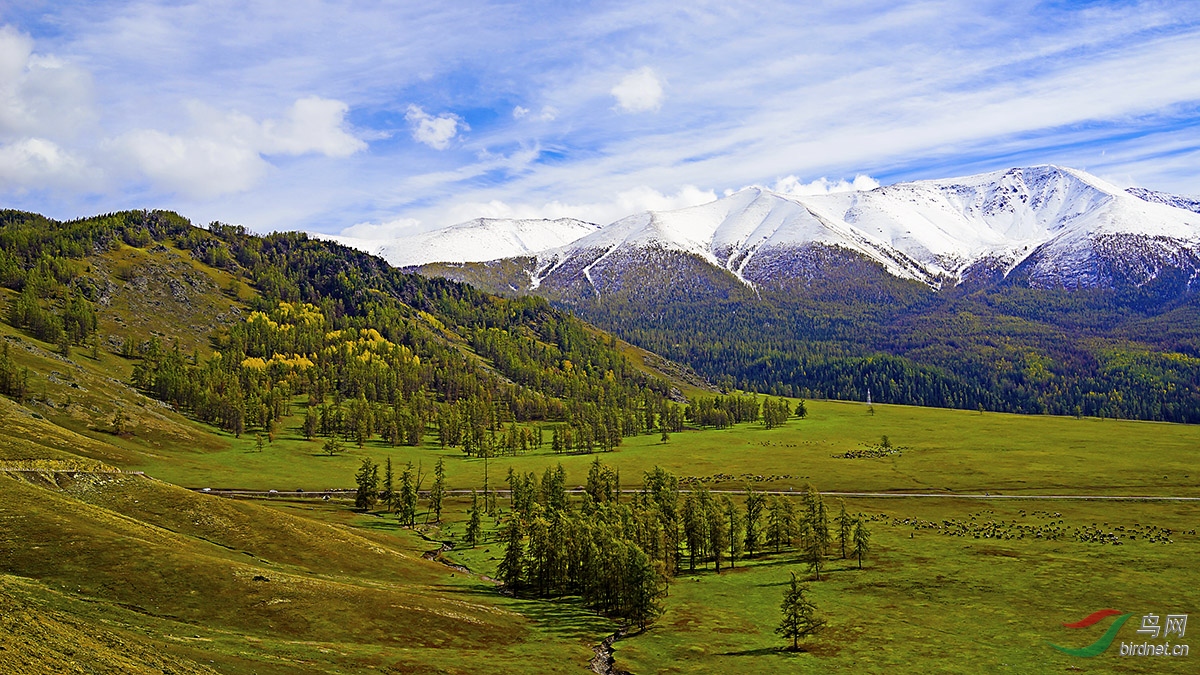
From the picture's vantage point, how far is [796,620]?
281 ft

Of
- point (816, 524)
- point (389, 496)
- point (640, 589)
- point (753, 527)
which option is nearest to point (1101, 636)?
point (816, 524)

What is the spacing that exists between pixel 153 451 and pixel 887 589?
183m

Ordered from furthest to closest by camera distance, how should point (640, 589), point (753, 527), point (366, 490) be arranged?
point (366, 490)
point (753, 527)
point (640, 589)

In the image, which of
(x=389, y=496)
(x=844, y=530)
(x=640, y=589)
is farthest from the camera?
(x=389, y=496)

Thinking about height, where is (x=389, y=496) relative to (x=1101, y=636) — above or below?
above

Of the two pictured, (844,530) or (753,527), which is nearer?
(844,530)

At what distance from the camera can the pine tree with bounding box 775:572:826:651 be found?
85.7 meters

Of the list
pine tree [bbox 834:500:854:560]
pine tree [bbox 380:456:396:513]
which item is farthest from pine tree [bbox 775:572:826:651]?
pine tree [bbox 380:456:396:513]

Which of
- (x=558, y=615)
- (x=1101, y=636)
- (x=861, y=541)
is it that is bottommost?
(x=558, y=615)

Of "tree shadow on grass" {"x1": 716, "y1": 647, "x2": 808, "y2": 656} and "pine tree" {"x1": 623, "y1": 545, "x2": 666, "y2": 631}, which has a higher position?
"pine tree" {"x1": 623, "y1": 545, "x2": 666, "y2": 631}

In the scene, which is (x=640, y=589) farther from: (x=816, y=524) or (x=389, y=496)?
(x=389, y=496)

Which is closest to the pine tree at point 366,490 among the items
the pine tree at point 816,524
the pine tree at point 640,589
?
the pine tree at point 640,589

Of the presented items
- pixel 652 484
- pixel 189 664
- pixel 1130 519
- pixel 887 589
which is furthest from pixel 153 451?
pixel 1130 519

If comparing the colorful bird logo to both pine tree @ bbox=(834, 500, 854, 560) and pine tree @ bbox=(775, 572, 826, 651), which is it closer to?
pine tree @ bbox=(775, 572, 826, 651)
